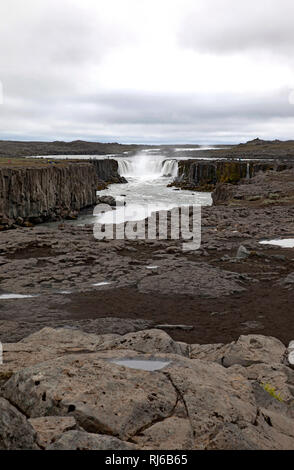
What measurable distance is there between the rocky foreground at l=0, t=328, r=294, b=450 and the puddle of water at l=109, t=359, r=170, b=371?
0.12 m

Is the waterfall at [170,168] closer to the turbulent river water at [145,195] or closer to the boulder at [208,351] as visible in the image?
the turbulent river water at [145,195]

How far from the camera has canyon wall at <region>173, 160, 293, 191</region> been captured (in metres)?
60.8

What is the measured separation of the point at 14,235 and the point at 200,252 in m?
12.2

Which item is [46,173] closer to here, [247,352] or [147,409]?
[247,352]

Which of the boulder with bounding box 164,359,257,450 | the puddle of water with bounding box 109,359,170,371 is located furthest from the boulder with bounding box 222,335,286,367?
the puddle of water with bounding box 109,359,170,371

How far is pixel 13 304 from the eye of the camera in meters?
14.1

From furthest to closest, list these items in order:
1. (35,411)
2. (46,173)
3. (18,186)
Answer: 1. (46,173)
2. (18,186)
3. (35,411)

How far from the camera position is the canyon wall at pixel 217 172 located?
60.8 m

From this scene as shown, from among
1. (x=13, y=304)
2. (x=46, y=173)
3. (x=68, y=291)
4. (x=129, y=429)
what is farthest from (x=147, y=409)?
(x=46, y=173)

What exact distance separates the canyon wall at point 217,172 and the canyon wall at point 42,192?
24.4 m

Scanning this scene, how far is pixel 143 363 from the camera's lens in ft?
22.4
